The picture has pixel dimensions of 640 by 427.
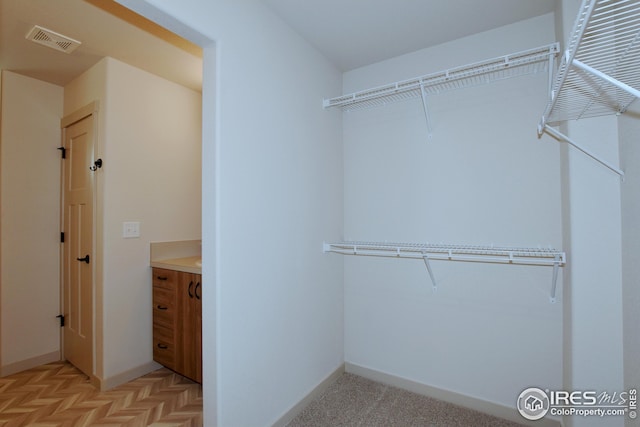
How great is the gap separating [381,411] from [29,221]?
3.16 metres

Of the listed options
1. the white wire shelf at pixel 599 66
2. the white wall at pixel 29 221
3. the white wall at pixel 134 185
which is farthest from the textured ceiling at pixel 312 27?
the white wire shelf at pixel 599 66

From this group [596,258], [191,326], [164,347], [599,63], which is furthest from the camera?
[164,347]

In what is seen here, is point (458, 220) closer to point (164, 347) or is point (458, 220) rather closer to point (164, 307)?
point (164, 307)

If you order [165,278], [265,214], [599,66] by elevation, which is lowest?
[165,278]

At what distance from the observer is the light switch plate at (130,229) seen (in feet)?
8.10

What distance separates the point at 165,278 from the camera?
97.7 inches

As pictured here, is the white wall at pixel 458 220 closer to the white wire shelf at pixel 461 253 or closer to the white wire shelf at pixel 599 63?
the white wire shelf at pixel 461 253

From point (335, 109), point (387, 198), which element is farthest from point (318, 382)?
point (335, 109)

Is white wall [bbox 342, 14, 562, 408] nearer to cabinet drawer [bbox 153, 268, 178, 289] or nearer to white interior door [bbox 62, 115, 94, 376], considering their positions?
cabinet drawer [bbox 153, 268, 178, 289]

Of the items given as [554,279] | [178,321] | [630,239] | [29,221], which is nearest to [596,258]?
[630,239]

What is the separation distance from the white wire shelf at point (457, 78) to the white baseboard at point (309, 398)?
1982 millimetres

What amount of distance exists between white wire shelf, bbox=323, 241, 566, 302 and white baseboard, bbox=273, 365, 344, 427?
916 millimetres

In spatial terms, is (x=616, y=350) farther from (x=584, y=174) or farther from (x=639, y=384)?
(x=584, y=174)

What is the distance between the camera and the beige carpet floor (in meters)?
1.88
